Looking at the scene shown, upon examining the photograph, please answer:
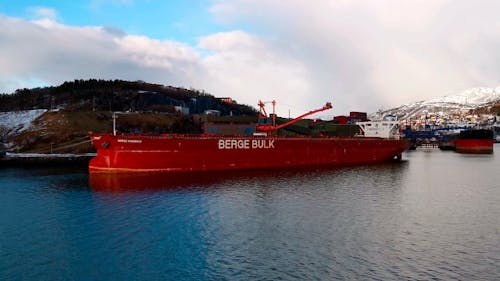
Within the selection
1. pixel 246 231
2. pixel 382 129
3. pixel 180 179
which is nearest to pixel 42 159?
pixel 180 179

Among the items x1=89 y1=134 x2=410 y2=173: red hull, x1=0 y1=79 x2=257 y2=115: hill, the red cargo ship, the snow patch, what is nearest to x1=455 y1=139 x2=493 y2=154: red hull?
the red cargo ship

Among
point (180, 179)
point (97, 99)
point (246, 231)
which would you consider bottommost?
point (246, 231)

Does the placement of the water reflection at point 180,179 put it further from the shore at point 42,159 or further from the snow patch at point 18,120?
the snow patch at point 18,120

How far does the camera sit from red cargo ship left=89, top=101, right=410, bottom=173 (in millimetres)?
34656

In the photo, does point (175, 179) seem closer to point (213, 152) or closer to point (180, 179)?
point (180, 179)

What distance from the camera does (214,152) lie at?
38.5 meters

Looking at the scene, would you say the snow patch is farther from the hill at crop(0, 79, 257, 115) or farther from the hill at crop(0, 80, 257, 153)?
the hill at crop(0, 79, 257, 115)

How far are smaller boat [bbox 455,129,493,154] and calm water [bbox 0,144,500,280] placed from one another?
65.8 m

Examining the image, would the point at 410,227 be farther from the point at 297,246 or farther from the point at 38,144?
the point at 38,144

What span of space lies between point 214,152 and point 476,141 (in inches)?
3004

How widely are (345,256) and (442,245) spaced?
187 inches

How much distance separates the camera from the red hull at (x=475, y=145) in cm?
8481

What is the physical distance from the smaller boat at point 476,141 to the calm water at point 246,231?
65780mm

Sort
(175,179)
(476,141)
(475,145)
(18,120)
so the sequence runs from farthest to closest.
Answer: (475,145), (476,141), (18,120), (175,179)
